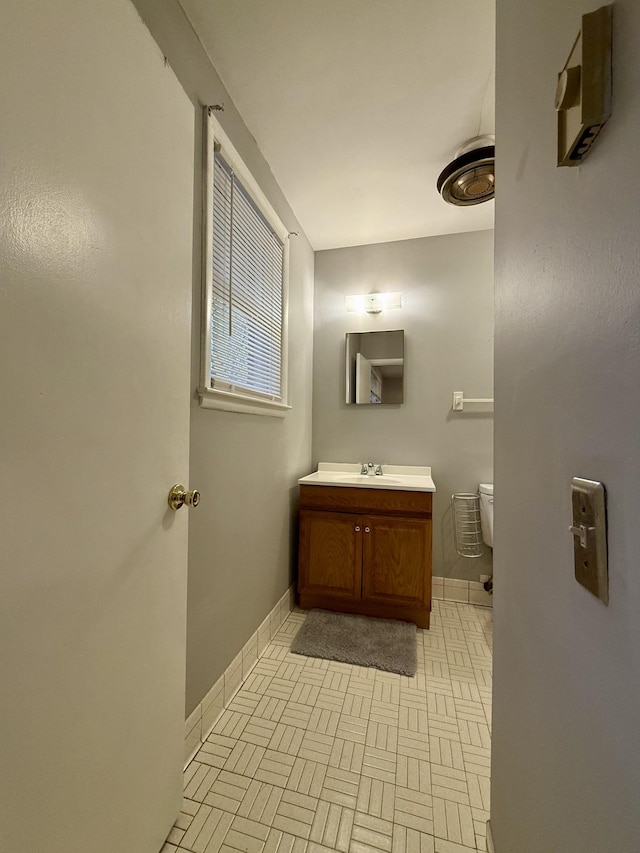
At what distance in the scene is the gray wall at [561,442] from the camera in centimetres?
38

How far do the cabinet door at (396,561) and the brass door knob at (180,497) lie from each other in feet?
4.43

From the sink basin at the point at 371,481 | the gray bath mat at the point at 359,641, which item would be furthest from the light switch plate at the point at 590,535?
the sink basin at the point at 371,481

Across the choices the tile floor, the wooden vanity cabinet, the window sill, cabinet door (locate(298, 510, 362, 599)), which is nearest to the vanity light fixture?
the window sill

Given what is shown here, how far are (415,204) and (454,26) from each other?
959mm

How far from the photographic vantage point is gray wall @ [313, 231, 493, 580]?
244 cm

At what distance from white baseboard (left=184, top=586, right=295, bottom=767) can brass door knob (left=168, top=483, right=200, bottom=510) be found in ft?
2.72

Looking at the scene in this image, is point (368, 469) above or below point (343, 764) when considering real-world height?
above

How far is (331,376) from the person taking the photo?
2.70 meters

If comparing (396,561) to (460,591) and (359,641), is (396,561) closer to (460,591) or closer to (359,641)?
(359,641)

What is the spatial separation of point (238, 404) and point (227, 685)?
46.0 inches

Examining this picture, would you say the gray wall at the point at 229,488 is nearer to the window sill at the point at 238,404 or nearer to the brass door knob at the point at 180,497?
the window sill at the point at 238,404

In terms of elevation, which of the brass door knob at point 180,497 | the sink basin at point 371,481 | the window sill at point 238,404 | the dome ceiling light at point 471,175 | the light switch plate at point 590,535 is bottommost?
the sink basin at point 371,481

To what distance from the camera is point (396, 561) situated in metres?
2.07

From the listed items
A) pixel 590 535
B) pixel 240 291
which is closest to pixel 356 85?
Result: pixel 240 291
